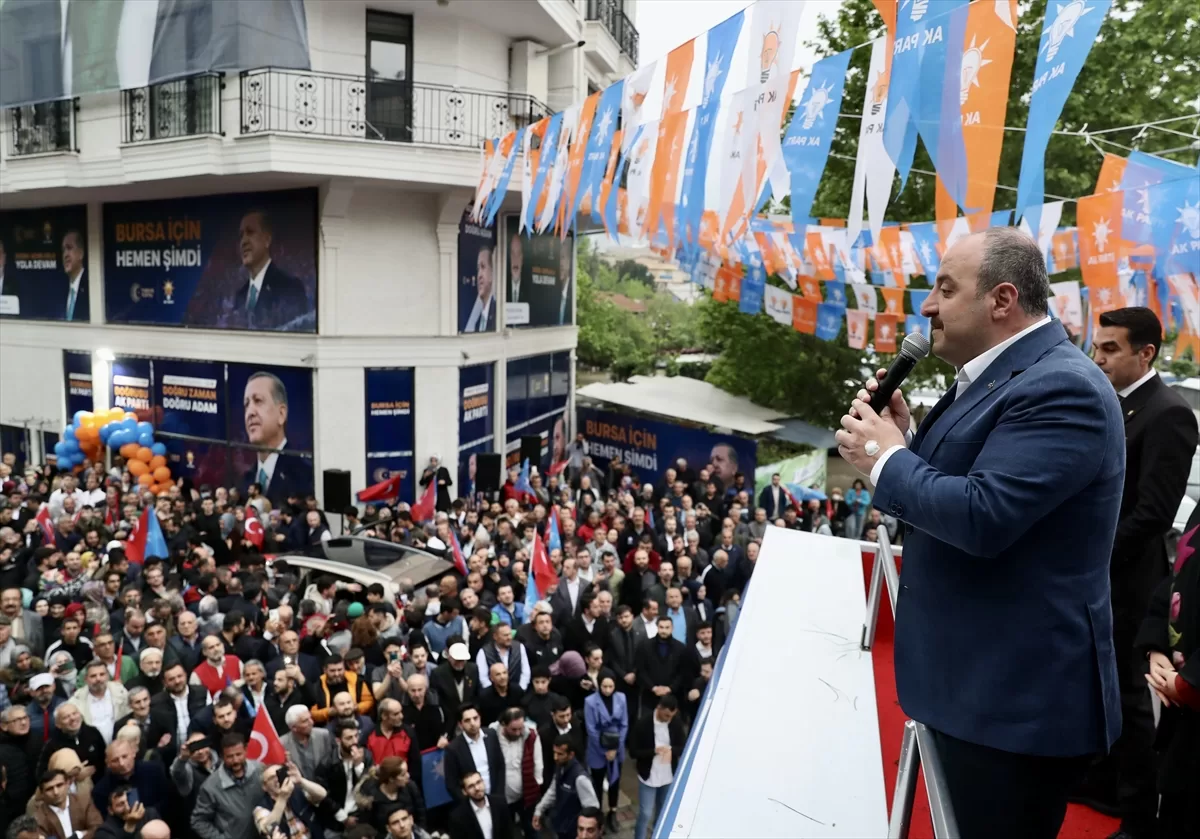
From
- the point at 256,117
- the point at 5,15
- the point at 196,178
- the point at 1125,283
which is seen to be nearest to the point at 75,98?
the point at 5,15

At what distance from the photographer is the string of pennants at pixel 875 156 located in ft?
20.7

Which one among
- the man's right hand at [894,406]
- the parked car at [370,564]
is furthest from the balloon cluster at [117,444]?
the man's right hand at [894,406]

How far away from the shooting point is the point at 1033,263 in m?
1.93

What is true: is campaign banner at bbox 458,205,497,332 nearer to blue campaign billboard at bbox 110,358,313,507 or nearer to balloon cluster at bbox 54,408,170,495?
blue campaign billboard at bbox 110,358,313,507

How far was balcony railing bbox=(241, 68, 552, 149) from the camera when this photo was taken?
1622 cm

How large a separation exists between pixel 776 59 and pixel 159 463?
53.8 ft

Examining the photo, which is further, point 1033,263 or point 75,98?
point 75,98

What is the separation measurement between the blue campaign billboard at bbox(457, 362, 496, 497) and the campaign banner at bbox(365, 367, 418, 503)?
1.11 m

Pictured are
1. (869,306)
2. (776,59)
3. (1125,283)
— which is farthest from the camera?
(869,306)

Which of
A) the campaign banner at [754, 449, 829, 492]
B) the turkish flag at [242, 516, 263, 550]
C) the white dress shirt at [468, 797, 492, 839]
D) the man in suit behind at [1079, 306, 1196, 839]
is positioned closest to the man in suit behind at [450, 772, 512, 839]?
the white dress shirt at [468, 797, 492, 839]

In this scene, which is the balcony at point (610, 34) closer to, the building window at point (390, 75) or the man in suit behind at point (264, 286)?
the building window at point (390, 75)

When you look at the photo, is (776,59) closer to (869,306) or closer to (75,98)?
(869,306)

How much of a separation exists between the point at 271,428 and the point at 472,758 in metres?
13.1

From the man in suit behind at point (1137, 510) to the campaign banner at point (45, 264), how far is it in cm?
2262
